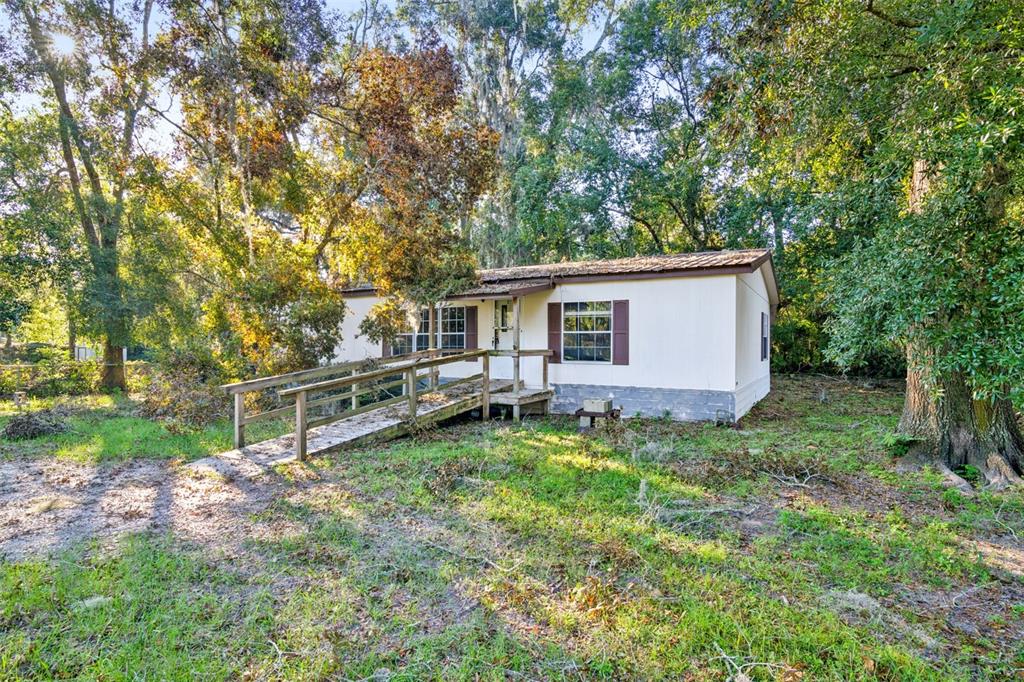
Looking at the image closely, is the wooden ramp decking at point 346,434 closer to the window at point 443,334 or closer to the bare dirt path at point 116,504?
the bare dirt path at point 116,504

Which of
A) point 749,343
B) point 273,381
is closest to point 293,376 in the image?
point 273,381

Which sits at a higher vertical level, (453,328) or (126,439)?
(453,328)

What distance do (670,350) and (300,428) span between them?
674 cm

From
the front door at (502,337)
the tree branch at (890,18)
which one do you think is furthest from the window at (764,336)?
the tree branch at (890,18)

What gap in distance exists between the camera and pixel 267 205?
13.2 metres

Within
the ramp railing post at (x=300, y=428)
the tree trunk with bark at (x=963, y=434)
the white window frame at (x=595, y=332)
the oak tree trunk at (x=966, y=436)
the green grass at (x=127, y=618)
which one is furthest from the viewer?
the white window frame at (x=595, y=332)

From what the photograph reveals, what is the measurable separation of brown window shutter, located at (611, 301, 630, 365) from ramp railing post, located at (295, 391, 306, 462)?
614cm

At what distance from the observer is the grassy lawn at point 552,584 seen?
106 inches

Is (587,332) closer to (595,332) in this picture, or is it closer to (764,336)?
(595,332)

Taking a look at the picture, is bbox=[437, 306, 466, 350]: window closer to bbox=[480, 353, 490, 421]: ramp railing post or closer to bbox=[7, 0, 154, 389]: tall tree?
A: bbox=[480, 353, 490, 421]: ramp railing post

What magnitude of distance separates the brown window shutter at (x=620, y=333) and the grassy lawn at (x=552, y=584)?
4.48m

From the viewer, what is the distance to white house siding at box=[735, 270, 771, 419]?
9812mm

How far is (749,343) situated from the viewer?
11.1 m

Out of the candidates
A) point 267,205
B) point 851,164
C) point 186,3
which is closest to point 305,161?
point 267,205
